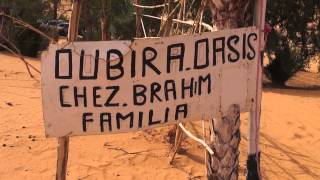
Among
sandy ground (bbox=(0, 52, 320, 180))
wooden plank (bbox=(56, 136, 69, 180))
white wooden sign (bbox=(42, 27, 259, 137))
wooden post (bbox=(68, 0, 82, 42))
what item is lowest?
sandy ground (bbox=(0, 52, 320, 180))

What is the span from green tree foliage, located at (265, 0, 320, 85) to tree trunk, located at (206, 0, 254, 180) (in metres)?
9.15

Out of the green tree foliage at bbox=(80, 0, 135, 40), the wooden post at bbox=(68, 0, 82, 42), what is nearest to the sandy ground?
the wooden post at bbox=(68, 0, 82, 42)

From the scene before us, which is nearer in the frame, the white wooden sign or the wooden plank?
the white wooden sign

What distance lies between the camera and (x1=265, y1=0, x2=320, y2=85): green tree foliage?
A: 1173cm

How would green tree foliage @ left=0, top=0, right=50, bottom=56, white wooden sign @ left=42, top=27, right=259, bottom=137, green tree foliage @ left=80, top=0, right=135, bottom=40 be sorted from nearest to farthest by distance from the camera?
white wooden sign @ left=42, top=27, right=259, bottom=137
green tree foliage @ left=80, top=0, right=135, bottom=40
green tree foliage @ left=0, top=0, right=50, bottom=56

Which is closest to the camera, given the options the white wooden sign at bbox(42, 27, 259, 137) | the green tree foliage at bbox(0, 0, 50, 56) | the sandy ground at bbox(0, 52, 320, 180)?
the white wooden sign at bbox(42, 27, 259, 137)

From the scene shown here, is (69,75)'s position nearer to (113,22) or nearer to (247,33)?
(247,33)

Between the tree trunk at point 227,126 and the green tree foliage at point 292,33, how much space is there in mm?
9150

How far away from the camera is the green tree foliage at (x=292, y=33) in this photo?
462 inches

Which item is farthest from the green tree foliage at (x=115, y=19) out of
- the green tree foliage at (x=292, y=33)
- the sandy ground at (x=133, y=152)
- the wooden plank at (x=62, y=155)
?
the wooden plank at (x=62, y=155)

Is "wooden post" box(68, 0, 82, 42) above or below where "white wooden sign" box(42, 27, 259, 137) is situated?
above

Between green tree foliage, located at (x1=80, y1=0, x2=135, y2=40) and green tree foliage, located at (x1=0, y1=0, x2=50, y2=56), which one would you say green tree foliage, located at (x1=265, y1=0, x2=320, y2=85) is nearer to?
green tree foliage, located at (x1=80, y1=0, x2=135, y2=40)

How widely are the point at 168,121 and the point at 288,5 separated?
9922 millimetres

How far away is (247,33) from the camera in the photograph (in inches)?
104
